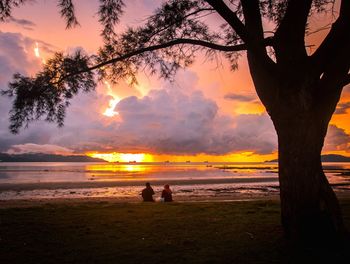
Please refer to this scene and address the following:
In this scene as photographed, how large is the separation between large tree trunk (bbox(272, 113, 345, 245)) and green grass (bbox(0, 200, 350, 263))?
497mm

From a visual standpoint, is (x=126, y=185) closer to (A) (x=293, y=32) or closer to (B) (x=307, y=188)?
(B) (x=307, y=188)

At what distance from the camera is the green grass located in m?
4.63

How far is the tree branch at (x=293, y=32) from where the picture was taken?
5.27m

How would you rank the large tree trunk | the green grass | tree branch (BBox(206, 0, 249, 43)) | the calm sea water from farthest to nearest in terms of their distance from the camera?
the calm sea water → tree branch (BBox(206, 0, 249, 43)) → the large tree trunk → the green grass

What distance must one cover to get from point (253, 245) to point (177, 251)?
1.22 m

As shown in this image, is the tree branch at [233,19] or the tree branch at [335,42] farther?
the tree branch at [233,19]

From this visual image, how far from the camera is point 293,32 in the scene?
17.6ft

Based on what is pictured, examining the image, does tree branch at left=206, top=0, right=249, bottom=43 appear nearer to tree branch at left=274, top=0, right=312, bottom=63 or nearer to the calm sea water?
tree branch at left=274, top=0, right=312, bottom=63

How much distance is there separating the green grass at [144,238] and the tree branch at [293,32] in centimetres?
298

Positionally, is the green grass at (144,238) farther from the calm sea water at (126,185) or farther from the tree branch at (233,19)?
the calm sea water at (126,185)

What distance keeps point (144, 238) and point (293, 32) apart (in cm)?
416

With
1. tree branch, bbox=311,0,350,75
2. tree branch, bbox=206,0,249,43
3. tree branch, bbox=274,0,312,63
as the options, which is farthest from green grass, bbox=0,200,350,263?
tree branch, bbox=206,0,249,43

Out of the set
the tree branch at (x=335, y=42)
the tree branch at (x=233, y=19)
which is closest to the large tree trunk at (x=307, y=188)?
the tree branch at (x=335, y=42)

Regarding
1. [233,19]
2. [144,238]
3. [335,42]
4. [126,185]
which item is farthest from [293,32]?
[126,185]
